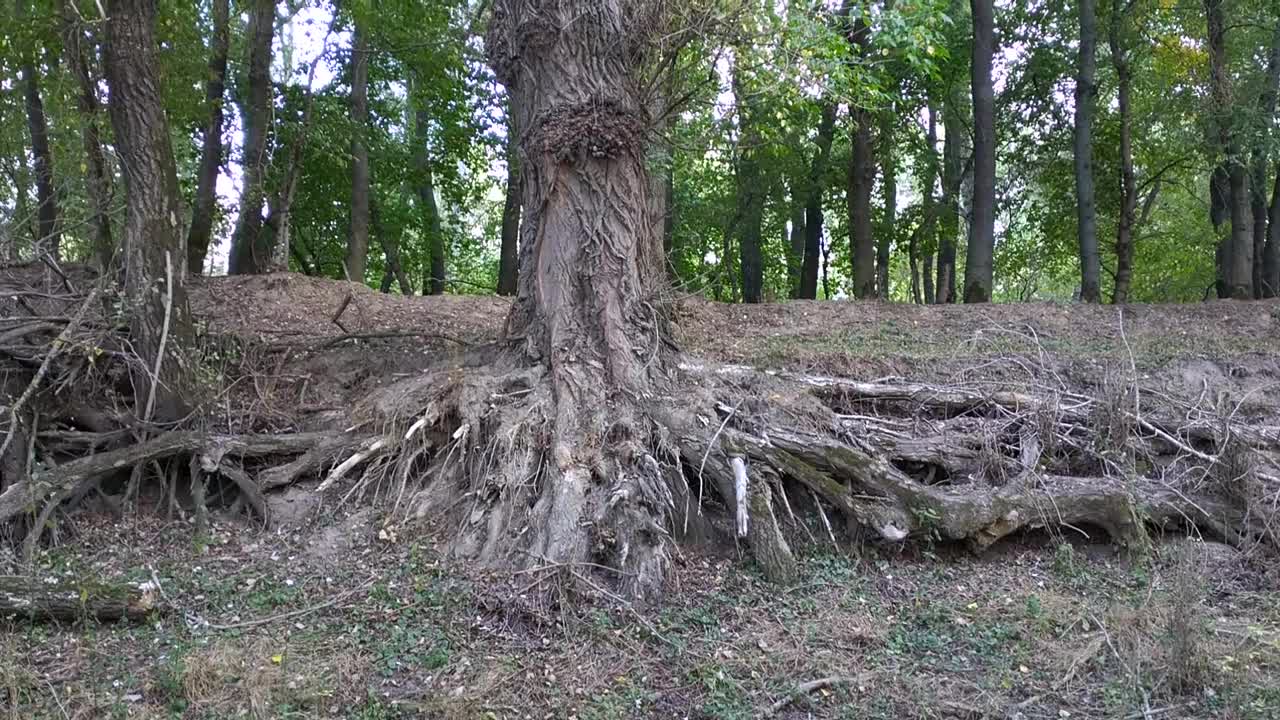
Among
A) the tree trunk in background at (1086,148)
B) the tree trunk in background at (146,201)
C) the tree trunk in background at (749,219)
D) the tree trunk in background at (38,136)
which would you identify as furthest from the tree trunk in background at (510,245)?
the tree trunk in background at (1086,148)

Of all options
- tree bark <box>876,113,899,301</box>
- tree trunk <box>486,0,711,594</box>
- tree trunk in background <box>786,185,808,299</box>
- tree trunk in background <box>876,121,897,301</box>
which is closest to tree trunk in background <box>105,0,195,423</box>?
tree trunk <box>486,0,711,594</box>

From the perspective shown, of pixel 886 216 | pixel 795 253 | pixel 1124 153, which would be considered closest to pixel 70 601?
pixel 1124 153

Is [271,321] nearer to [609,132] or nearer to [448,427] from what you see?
[448,427]

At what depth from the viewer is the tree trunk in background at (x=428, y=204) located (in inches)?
773

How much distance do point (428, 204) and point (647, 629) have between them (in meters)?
17.9

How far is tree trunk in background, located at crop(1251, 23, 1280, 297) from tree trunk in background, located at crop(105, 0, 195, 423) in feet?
43.6

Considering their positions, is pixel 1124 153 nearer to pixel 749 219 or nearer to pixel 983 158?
pixel 983 158

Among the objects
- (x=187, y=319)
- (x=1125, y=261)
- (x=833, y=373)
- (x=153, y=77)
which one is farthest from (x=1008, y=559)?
(x=1125, y=261)

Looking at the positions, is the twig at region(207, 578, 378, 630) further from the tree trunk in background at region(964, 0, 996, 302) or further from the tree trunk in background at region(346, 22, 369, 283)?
the tree trunk in background at region(346, 22, 369, 283)

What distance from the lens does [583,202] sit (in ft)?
25.3

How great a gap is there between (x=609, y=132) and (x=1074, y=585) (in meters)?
5.02

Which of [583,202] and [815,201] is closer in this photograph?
[583,202]

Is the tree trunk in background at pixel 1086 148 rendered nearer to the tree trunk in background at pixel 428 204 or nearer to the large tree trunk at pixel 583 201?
the large tree trunk at pixel 583 201

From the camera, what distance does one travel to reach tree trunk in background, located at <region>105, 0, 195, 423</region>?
709 cm
